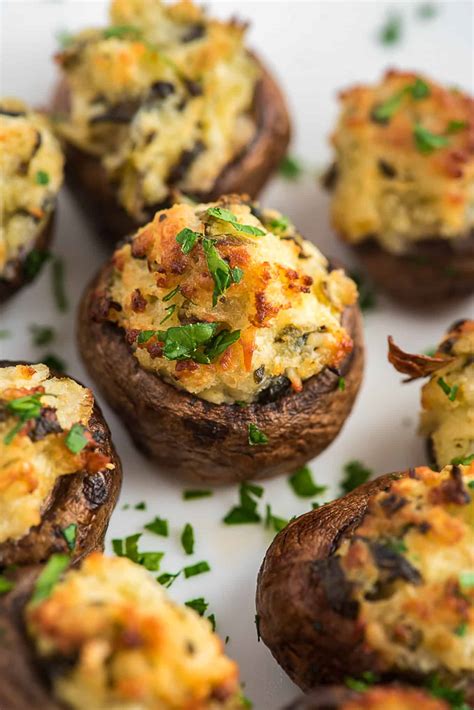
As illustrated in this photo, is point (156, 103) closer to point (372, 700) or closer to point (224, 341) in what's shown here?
point (224, 341)

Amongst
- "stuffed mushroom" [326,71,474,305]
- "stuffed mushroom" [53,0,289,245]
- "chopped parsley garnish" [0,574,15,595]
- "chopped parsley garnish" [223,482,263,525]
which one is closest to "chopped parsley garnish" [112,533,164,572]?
"chopped parsley garnish" [223,482,263,525]

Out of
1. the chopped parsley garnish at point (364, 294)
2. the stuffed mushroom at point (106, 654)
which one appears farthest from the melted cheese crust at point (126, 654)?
the chopped parsley garnish at point (364, 294)

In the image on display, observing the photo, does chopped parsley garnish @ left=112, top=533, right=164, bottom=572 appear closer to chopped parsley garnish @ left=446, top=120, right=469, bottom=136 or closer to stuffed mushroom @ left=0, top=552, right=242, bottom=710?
stuffed mushroom @ left=0, top=552, right=242, bottom=710

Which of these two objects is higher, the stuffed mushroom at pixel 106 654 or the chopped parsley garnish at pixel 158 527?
the stuffed mushroom at pixel 106 654

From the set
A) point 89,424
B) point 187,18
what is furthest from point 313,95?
point 89,424

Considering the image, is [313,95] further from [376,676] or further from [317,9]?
[376,676]

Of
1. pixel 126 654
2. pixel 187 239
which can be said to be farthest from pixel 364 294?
pixel 126 654

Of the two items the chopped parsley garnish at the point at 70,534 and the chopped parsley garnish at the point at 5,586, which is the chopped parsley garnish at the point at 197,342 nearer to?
the chopped parsley garnish at the point at 70,534
